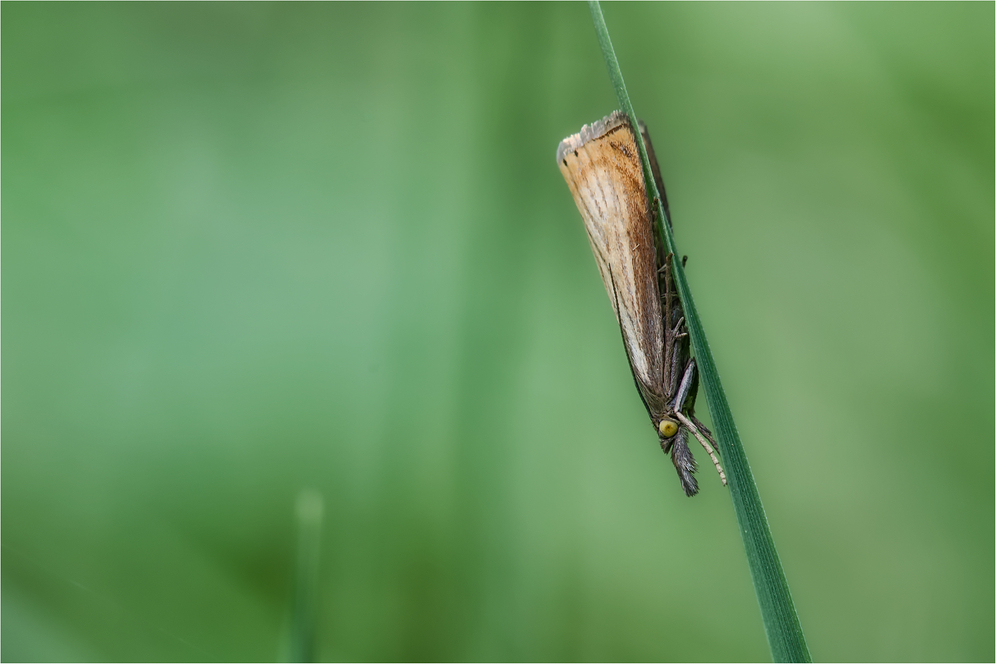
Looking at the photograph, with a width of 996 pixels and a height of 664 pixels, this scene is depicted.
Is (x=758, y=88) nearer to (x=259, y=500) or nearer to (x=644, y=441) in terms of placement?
(x=644, y=441)

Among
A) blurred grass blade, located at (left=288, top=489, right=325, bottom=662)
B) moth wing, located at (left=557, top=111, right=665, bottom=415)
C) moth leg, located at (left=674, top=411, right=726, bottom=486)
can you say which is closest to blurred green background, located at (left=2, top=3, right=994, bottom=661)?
moth wing, located at (left=557, top=111, right=665, bottom=415)

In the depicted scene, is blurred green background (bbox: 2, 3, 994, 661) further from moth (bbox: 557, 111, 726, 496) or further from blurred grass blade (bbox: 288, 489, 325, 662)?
blurred grass blade (bbox: 288, 489, 325, 662)

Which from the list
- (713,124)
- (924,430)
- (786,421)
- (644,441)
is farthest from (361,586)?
(713,124)

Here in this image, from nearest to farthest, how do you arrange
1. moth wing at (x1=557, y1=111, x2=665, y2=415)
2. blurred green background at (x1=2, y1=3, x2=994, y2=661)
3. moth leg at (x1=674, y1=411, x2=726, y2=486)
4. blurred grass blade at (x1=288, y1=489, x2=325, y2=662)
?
blurred grass blade at (x1=288, y1=489, x2=325, y2=662)
moth wing at (x1=557, y1=111, x2=665, y2=415)
moth leg at (x1=674, y1=411, x2=726, y2=486)
blurred green background at (x1=2, y1=3, x2=994, y2=661)

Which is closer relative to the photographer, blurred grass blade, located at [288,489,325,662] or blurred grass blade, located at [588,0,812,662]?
blurred grass blade, located at [588,0,812,662]

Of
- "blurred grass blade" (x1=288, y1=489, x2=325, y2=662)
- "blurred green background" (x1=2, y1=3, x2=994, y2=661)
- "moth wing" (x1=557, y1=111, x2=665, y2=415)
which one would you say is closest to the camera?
"blurred grass blade" (x1=288, y1=489, x2=325, y2=662)

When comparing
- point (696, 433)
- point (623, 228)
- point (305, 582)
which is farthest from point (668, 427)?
point (305, 582)

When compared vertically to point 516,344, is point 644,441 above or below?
below

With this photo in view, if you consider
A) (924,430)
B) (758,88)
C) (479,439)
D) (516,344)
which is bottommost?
(924,430)
